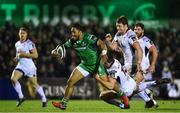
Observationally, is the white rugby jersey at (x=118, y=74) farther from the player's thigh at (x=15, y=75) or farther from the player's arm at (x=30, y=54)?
the player's thigh at (x=15, y=75)

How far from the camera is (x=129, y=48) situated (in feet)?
61.3

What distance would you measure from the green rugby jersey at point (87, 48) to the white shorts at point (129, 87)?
104 cm

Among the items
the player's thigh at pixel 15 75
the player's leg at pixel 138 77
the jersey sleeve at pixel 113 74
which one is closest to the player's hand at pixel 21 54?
the player's thigh at pixel 15 75

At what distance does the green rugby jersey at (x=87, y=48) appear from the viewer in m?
17.5

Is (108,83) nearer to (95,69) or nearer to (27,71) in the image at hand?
(95,69)

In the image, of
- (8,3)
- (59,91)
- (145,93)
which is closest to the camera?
(145,93)

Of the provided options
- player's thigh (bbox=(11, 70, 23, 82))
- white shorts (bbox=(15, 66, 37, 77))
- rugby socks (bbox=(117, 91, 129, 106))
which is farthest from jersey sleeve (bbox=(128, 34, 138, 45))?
player's thigh (bbox=(11, 70, 23, 82))

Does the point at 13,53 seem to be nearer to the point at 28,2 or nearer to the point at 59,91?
the point at 59,91

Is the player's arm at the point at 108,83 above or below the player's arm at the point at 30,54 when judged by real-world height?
below

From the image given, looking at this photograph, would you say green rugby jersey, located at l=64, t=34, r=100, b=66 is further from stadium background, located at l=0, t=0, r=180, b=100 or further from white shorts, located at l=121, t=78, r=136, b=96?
stadium background, located at l=0, t=0, r=180, b=100

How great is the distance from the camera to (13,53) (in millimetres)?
28812

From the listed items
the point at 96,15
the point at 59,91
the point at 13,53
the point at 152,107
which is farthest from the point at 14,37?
the point at 152,107

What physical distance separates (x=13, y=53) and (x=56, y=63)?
1.84 meters

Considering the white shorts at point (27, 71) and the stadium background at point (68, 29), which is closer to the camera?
the white shorts at point (27, 71)
